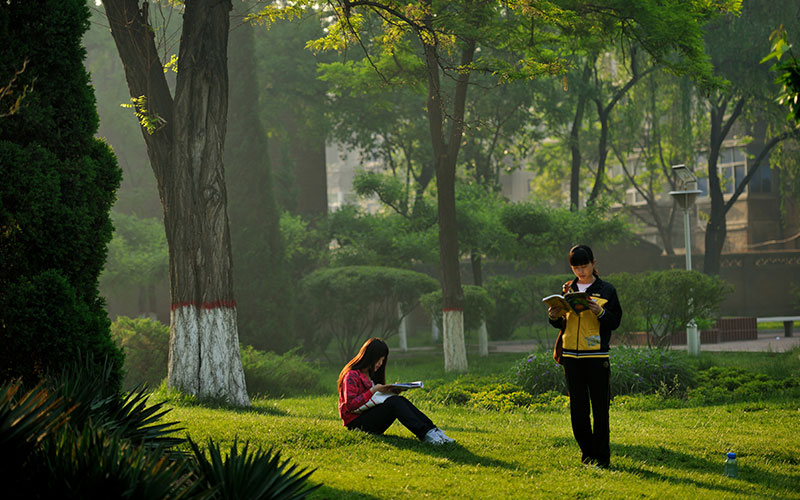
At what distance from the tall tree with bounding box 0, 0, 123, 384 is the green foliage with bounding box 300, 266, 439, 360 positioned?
14649 millimetres

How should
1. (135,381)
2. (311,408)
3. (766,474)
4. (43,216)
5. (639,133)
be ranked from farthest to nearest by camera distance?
1. (639,133)
2. (135,381)
3. (311,408)
4. (766,474)
5. (43,216)

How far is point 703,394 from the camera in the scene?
44.5 ft

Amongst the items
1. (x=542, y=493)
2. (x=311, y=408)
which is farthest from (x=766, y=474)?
(x=311, y=408)

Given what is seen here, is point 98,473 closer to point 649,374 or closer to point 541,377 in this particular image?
point 541,377

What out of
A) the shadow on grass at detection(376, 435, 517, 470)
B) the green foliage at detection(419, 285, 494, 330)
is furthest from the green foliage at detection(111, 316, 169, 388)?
the shadow on grass at detection(376, 435, 517, 470)

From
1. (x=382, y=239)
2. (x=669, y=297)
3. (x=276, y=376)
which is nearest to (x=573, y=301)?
(x=276, y=376)

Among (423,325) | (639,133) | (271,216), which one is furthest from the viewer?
(639,133)

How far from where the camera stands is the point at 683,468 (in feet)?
27.0

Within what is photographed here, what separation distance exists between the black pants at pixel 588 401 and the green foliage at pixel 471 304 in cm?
1423

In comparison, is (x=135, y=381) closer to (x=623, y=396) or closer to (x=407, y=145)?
(x=623, y=396)

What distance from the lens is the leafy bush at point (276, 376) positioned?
638 inches

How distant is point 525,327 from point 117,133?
18.7m

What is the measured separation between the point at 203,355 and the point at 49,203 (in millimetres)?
5576

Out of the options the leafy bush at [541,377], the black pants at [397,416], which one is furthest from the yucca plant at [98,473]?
the leafy bush at [541,377]
